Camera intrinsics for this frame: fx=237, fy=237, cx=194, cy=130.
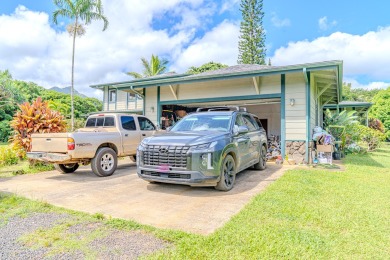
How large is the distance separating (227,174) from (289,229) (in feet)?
7.03

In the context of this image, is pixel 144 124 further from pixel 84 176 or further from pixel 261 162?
pixel 261 162

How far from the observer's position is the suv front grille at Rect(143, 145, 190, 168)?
4645 millimetres

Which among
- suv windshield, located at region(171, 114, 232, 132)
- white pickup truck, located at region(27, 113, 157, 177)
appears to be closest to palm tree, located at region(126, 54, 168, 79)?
white pickup truck, located at region(27, 113, 157, 177)

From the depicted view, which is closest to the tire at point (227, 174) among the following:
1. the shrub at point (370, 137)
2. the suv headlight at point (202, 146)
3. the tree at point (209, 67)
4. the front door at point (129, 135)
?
the suv headlight at point (202, 146)

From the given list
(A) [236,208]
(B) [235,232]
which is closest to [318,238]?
(B) [235,232]

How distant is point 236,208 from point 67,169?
5.76m

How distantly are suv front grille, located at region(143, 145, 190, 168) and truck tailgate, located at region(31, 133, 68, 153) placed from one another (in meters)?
2.41

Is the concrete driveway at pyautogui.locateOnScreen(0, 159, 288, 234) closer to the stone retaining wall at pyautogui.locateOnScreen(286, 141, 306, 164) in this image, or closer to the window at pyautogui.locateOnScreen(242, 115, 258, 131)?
the window at pyautogui.locateOnScreen(242, 115, 258, 131)

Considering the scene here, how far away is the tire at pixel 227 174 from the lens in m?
4.93

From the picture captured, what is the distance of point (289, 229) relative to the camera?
3113 millimetres

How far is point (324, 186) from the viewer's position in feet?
17.7

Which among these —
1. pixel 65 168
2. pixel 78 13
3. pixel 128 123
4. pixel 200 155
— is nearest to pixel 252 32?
pixel 78 13

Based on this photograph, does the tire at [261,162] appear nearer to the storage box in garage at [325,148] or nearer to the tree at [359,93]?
the storage box in garage at [325,148]

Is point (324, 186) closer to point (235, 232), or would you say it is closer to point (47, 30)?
point (235, 232)
